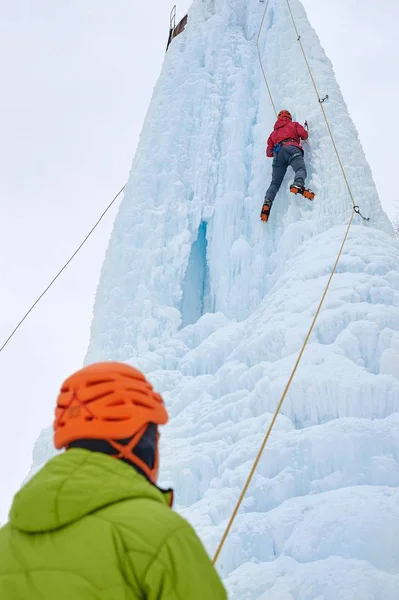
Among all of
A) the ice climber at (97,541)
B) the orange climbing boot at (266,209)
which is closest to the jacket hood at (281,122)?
the orange climbing boot at (266,209)

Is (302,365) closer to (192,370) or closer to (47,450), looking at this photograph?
(192,370)

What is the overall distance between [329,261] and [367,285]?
1.22 ft

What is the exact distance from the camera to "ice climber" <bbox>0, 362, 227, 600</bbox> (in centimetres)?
86

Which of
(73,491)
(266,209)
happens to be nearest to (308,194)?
(266,209)

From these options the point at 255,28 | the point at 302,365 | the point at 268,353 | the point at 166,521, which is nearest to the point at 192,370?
the point at 268,353

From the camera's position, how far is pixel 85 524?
2.95 feet

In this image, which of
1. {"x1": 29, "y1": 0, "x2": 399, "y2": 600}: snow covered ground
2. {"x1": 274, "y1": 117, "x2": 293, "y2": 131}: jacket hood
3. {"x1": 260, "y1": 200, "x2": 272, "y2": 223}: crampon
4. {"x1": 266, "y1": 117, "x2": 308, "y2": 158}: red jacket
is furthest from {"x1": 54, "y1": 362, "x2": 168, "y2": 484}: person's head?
{"x1": 274, "y1": 117, "x2": 293, "y2": 131}: jacket hood

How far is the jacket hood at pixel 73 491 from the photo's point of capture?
906 mm

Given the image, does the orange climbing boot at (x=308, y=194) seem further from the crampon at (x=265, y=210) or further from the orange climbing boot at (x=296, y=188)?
the crampon at (x=265, y=210)

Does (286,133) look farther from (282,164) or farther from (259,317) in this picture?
(259,317)

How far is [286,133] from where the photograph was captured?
4871 millimetres

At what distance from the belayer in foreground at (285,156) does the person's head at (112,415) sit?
3534 mm

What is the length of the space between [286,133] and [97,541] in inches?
A: 174

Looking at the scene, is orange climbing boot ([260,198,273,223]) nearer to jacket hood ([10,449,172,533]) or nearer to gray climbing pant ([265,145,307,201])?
gray climbing pant ([265,145,307,201])
